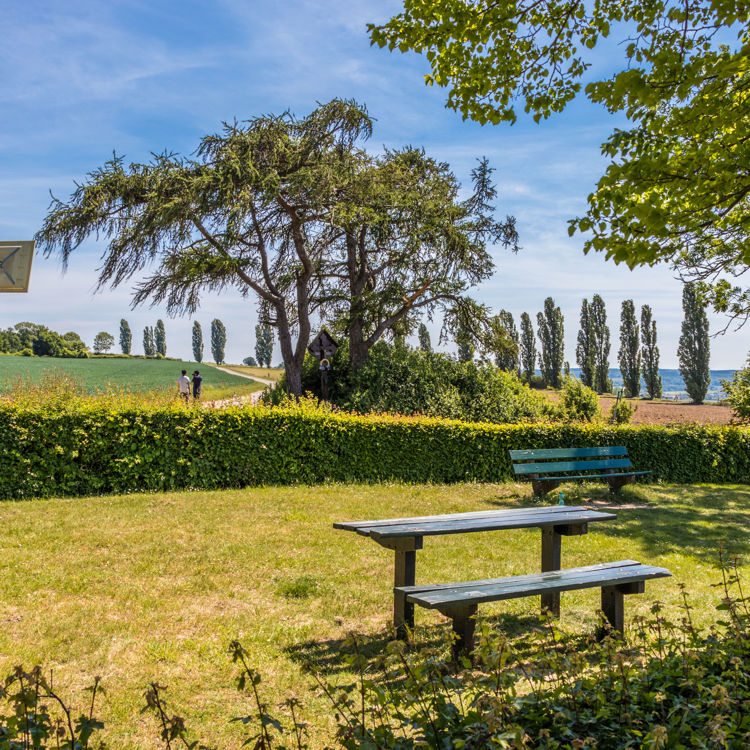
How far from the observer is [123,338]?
353 ft

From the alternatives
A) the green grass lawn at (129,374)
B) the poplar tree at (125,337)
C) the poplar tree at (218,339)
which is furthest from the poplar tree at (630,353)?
the poplar tree at (125,337)

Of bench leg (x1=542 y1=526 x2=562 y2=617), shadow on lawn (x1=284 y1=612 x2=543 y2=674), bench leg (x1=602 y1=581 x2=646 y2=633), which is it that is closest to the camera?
shadow on lawn (x1=284 y1=612 x2=543 y2=674)

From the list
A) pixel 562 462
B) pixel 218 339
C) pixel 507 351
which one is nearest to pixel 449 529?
pixel 562 462

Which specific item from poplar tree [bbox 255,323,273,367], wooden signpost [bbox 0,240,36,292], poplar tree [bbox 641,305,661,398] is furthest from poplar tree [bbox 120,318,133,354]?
wooden signpost [bbox 0,240,36,292]

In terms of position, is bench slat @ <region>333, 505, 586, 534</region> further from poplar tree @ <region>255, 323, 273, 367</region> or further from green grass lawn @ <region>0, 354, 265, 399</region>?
poplar tree @ <region>255, 323, 273, 367</region>

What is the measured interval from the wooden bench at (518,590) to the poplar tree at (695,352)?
182 feet

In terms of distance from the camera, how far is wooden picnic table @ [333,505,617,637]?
3.92 metres

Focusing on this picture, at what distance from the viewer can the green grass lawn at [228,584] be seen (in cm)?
339

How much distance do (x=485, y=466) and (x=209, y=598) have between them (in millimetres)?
→ 8258

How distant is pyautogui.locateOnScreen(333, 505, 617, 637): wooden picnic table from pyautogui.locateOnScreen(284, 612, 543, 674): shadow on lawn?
169 millimetres

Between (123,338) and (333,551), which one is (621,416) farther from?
(123,338)

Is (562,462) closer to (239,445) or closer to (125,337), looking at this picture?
(239,445)

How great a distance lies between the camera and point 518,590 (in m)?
3.35

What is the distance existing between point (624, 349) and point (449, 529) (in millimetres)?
58808
